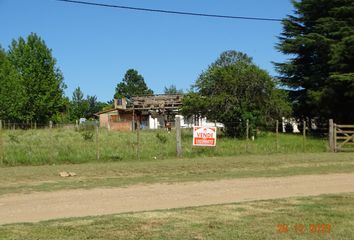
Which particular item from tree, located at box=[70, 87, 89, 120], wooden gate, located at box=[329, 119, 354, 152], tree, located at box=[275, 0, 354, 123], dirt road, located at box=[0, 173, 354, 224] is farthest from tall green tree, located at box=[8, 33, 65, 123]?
dirt road, located at box=[0, 173, 354, 224]

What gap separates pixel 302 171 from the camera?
18.6 metres

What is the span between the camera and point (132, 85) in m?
167

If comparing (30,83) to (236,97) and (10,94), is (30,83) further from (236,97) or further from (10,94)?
(236,97)

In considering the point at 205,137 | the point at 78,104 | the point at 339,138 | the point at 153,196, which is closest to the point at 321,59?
the point at 339,138

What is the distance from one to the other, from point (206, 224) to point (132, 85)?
15936 centimetres

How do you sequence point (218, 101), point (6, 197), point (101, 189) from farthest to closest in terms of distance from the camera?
point (218, 101) < point (101, 189) < point (6, 197)

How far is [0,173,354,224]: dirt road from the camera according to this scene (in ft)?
33.1

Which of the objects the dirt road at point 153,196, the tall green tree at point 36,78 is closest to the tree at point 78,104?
the tall green tree at point 36,78

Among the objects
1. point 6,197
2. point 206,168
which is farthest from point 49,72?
point 6,197

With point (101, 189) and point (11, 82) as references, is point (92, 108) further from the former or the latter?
point (101, 189)

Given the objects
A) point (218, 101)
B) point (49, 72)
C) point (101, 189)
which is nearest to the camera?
point (101, 189)

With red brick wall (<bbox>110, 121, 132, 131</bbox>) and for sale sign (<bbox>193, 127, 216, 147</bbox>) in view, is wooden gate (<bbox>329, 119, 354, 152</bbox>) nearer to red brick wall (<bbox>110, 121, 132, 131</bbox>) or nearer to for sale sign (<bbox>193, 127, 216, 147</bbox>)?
for sale sign (<bbox>193, 127, 216, 147</bbox>)

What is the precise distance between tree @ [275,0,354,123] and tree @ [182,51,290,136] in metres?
6.05

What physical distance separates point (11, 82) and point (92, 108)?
3284 inches
